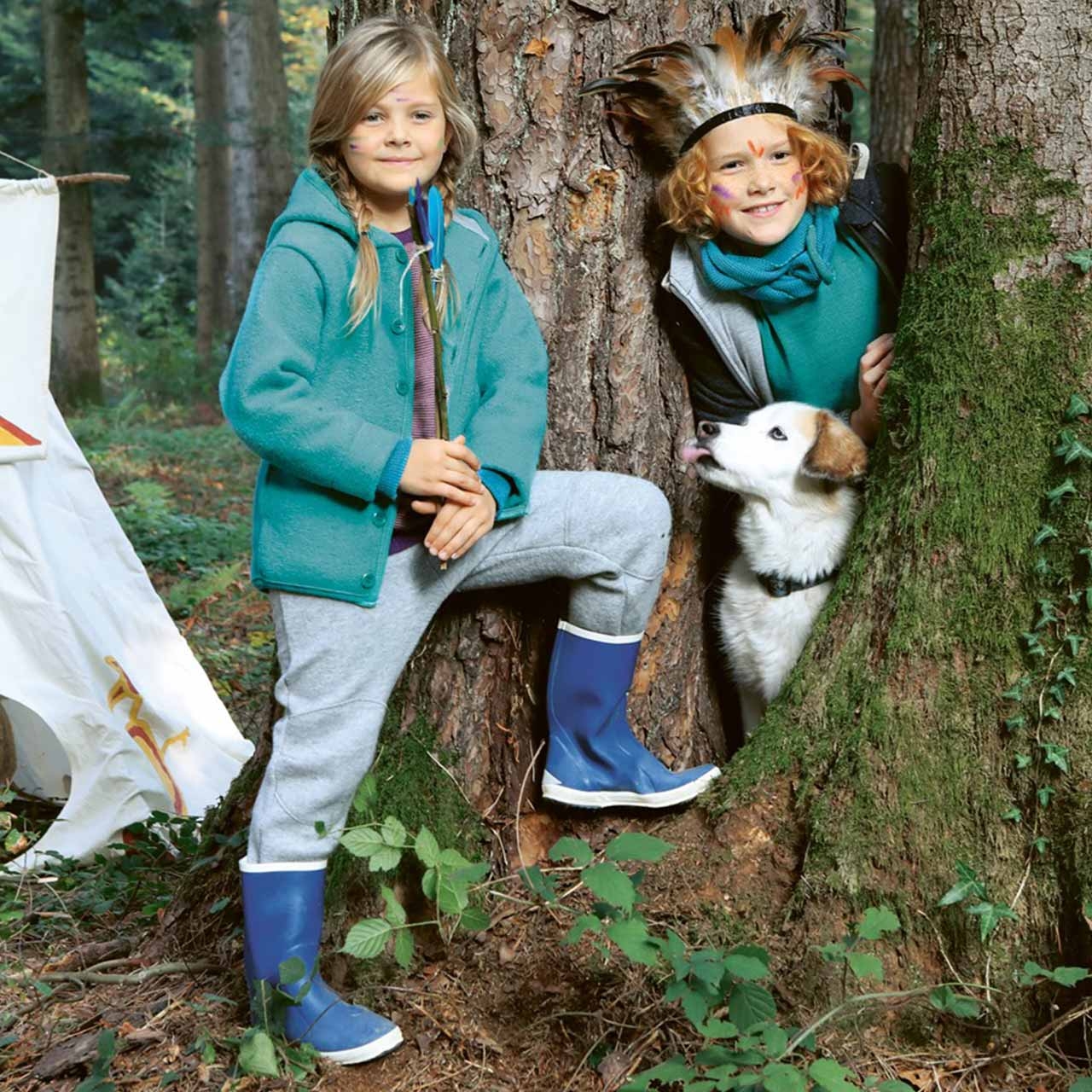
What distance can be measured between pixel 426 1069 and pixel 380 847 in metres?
0.59

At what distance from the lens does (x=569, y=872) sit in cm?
315

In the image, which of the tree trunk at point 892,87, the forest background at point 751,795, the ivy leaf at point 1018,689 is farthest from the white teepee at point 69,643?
the tree trunk at point 892,87

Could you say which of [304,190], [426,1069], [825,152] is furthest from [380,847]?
[825,152]

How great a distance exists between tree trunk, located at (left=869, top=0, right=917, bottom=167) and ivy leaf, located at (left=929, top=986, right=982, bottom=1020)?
25.2 feet

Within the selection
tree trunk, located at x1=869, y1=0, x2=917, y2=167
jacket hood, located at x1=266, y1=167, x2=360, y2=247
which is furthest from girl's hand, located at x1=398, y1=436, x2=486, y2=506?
tree trunk, located at x1=869, y1=0, x2=917, y2=167

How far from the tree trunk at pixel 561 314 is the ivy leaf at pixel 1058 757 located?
105 cm

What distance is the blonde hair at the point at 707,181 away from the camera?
3.06m

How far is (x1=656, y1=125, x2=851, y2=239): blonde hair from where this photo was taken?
120 inches

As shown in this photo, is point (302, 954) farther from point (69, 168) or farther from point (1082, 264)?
point (69, 168)

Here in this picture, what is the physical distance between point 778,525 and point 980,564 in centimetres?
85

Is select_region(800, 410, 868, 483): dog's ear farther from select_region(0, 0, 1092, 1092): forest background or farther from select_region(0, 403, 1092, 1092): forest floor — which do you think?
select_region(0, 403, 1092, 1092): forest floor

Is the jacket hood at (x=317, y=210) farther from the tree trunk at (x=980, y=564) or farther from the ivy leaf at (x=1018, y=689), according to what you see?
the ivy leaf at (x=1018, y=689)

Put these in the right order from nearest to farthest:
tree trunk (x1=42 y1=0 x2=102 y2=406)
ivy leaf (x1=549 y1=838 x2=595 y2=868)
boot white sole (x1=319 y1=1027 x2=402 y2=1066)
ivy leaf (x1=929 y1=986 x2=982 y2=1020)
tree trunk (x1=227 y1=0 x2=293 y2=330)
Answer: ivy leaf (x1=549 y1=838 x2=595 y2=868) → ivy leaf (x1=929 y1=986 x2=982 y2=1020) → boot white sole (x1=319 y1=1027 x2=402 y2=1066) → tree trunk (x1=42 y1=0 x2=102 y2=406) → tree trunk (x1=227 y1=0 x2=293 y2=330)

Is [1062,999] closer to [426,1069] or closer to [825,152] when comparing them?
[426,1069]
